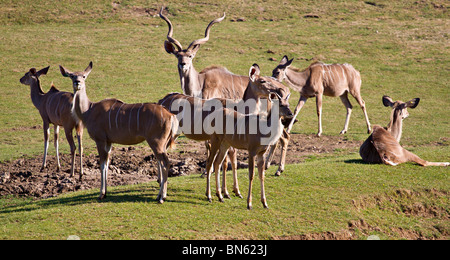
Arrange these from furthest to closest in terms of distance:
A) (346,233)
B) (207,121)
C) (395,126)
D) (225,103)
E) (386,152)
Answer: (395,126) → (386,152) → (225,103) → (207,121) → (346,233)

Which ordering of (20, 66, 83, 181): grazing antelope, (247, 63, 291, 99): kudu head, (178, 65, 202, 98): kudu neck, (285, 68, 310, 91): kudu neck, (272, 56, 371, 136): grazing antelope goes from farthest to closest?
(272, 56, 371, 136): grazing antelope < (285, 68, 310, 91): kudu neck < (20, 66, 83, 181): grazing antelope < (178, 65, 202, 98): kudu neck < (247, 63, 291, 99): kudu head

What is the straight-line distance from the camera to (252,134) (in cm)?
704

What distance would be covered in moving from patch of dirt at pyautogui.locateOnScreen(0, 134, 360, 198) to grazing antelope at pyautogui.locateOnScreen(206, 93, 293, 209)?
110 inches

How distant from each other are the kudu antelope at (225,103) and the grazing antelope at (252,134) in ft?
1.07

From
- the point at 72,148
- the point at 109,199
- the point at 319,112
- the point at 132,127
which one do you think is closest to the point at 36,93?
the point at 72,148

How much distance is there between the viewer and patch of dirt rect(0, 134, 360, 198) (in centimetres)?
916

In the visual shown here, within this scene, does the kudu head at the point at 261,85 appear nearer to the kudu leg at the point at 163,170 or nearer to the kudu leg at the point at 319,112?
the kudu leg at the point at 163,170

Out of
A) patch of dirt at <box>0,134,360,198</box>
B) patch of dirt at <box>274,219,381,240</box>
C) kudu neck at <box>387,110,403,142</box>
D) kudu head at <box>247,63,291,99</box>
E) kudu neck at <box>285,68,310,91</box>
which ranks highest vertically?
kudu head at <box>247,63,291,99</box>

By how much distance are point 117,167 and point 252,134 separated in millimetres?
4187

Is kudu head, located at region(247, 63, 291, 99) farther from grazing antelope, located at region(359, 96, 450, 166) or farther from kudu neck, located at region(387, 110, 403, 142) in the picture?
kudu neck, located at region(387, 110, 403, 142)

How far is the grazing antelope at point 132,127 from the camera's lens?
283 inches

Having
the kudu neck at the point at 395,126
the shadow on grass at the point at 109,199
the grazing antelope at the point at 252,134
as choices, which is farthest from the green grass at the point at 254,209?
the kudu neck at the point at 395,126

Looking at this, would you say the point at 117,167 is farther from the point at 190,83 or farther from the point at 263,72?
the point at 263,72

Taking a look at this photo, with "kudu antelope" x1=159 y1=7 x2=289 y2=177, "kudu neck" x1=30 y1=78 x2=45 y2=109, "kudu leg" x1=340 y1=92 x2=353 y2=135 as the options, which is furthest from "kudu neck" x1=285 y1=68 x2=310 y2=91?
"kudu neck" x1=30 y1=78 x2=45 y2=109
